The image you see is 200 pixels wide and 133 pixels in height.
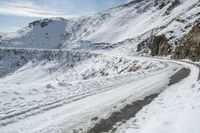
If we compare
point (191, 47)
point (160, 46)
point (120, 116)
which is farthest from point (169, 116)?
point (160, 46)

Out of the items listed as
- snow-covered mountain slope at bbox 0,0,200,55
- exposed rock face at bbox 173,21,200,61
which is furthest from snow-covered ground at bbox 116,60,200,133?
snow-covered mountain slope at bbox 0,0,200,55

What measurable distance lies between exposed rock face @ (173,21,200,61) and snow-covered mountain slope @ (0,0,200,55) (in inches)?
658

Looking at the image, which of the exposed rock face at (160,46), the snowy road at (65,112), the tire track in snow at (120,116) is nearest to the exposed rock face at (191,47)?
the exposed rock face at (160,46)

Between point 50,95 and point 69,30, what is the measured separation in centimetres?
17608

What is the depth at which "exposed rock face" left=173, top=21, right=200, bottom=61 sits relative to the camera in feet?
141

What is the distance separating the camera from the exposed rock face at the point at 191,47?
42.9m

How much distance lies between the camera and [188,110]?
10930mm

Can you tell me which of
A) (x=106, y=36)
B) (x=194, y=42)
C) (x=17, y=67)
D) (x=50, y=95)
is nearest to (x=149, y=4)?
(x=106, y=36)

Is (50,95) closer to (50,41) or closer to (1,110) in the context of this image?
(1,110)

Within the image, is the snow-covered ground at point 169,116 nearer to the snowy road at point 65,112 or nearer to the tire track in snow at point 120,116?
the tire track in snow at point 120,116

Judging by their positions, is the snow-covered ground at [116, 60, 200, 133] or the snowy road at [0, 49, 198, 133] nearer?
the snow-covered ground at [116, 60, 200, 133]

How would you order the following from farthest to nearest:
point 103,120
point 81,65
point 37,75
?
point 37,75 < point 81,65 < point 103,120

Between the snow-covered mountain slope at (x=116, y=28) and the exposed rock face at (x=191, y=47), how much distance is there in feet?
54.9

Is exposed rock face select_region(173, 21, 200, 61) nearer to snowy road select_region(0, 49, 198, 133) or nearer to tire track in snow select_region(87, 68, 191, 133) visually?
snowy road select_region(0, 49, 198, 133)
